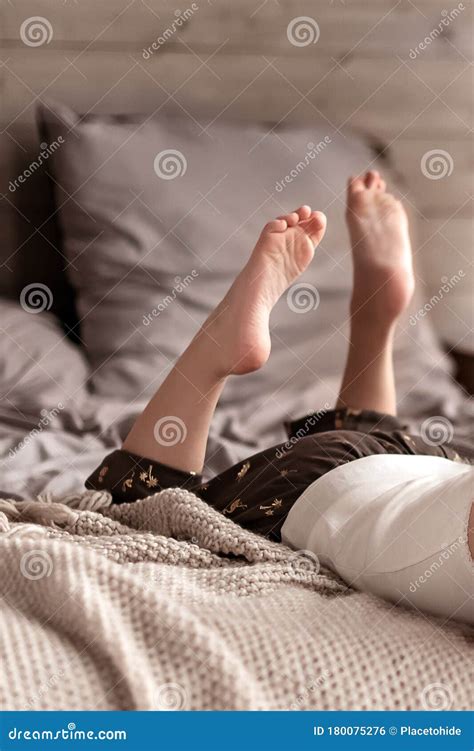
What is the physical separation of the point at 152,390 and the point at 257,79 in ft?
2.34

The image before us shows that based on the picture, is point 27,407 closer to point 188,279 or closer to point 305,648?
point 188,279

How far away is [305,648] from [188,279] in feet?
3.19

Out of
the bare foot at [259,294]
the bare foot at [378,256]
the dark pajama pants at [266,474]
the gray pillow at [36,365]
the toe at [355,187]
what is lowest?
the gray pillow at [36,365]

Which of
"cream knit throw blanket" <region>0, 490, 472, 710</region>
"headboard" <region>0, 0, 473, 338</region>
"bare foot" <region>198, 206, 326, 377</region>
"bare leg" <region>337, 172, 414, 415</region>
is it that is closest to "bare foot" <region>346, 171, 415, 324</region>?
"bare leg" <region>337, 172, 414, 415</region>

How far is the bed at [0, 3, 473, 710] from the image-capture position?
0.61 meters

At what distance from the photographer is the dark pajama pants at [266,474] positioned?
2.98 ft

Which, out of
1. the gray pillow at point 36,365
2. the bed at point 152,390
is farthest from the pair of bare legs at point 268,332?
the gray pillow at point 36,365

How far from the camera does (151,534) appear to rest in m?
0.82

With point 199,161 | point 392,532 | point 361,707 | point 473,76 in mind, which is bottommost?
point 361,707

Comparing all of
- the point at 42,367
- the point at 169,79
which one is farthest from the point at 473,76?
the point at 42,367

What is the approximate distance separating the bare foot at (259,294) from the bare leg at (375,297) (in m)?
0.21

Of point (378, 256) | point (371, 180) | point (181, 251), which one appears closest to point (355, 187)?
point (371, 180)

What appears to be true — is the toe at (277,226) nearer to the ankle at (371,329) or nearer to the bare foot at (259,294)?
the bare foot at (259,294)

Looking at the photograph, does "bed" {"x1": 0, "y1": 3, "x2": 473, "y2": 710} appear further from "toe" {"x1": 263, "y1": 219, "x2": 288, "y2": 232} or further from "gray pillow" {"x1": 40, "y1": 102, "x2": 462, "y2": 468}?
"toe" {"x1": 263, "y1": 219, "x2": 288, "y2": 232}
